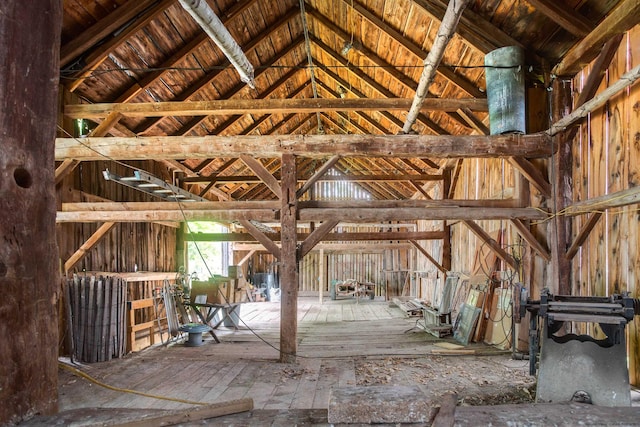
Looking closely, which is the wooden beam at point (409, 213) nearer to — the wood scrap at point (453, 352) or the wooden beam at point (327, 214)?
the wooden beam at point (327, 214)

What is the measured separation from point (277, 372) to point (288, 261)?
162 centimetres

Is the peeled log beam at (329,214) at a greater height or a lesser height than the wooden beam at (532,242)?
greater

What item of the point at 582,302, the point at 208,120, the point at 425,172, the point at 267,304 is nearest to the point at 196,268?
the point at 267,304

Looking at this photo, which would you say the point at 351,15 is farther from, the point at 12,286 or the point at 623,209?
the point at 12,286

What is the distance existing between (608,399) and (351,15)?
22.3ft

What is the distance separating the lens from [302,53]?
9859 millimetres

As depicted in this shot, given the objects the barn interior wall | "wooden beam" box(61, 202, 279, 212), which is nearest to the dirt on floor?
the barn interior wall

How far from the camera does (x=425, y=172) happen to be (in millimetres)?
12953

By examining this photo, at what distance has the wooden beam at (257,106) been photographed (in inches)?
277

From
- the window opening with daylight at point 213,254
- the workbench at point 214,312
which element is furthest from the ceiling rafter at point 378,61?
the window opening with daylight at point 213,254

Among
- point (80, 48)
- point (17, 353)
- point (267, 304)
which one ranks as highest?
point (80, 48)

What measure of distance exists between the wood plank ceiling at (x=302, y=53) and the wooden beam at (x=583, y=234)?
2.09 metres

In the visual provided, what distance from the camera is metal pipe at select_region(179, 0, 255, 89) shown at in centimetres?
388

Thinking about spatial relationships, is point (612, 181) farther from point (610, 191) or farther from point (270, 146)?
point (270, 146)
